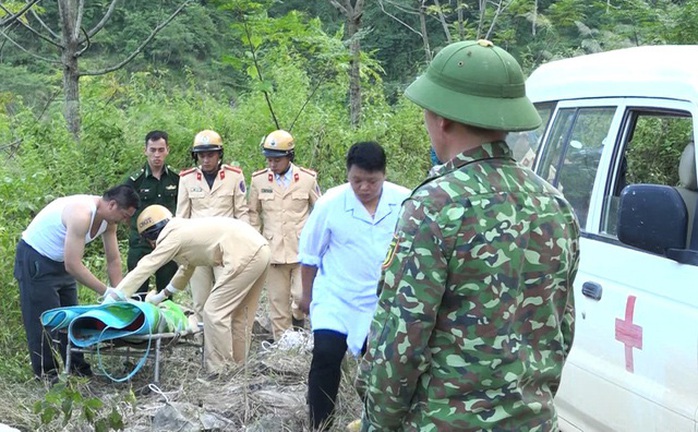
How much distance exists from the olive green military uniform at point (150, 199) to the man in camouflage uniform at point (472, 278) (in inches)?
227

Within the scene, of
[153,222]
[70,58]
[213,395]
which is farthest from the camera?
[70,58]

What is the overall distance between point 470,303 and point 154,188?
6202 mm

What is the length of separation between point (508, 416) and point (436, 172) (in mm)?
590

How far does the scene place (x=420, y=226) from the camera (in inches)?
74.9

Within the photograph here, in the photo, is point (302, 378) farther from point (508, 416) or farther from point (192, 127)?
point (192, 127)

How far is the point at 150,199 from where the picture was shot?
7762 millimetres

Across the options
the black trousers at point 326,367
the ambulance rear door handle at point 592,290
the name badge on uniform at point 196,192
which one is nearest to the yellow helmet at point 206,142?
the name badge on uniform at point 196,192

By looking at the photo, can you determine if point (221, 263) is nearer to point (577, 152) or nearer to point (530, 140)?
point (530, 140)

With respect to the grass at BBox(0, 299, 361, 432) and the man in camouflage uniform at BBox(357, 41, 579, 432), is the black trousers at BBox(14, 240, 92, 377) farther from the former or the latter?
the man in camouflage uniform at BBox(357, 41, 579, 432)

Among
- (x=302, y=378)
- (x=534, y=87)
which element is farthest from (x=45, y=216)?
(x=534, y=87)

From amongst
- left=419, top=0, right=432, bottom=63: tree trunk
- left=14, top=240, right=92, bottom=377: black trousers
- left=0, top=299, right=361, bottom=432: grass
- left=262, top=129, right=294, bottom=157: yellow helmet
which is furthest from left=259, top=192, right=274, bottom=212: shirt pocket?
left=419, top=0, right=432, bottom=63: tree trunk

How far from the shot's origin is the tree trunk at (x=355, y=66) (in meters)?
10.6

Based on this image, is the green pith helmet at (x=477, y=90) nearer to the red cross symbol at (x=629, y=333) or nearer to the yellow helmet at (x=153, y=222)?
the red cross symbol at (x=629, y=333)

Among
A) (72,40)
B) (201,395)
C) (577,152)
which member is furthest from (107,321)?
(72,40)
